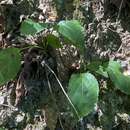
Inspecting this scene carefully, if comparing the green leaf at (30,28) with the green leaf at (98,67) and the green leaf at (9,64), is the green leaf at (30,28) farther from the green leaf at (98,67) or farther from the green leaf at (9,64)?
the green leaf at (98,67)

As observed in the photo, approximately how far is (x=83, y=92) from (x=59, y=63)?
1.10 feet

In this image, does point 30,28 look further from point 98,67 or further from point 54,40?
point 98,67

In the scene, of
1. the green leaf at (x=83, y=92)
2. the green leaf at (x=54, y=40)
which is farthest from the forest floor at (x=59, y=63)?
the green leaf at (x=83, y=92)

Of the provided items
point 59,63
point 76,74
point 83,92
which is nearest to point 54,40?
point 59,63

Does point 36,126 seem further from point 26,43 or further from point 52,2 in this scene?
point 52,2

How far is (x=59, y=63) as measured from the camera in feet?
6.41

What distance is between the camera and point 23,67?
1.93 m

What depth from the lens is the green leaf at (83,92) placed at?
5.37ft

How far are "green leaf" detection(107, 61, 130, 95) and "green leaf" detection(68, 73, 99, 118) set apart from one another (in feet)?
0.34

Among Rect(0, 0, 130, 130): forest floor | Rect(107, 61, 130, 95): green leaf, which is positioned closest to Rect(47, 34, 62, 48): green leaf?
Rect(0, 0, 130, 130): forest floor

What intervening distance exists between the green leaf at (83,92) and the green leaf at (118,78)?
104 mm

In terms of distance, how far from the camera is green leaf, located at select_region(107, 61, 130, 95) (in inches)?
68.2

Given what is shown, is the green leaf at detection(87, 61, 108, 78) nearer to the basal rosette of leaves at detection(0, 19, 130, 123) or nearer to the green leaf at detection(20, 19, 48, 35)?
the basal rosette of leaves at detection(0, 19, 130, 123)

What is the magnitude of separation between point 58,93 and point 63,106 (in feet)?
0.28
